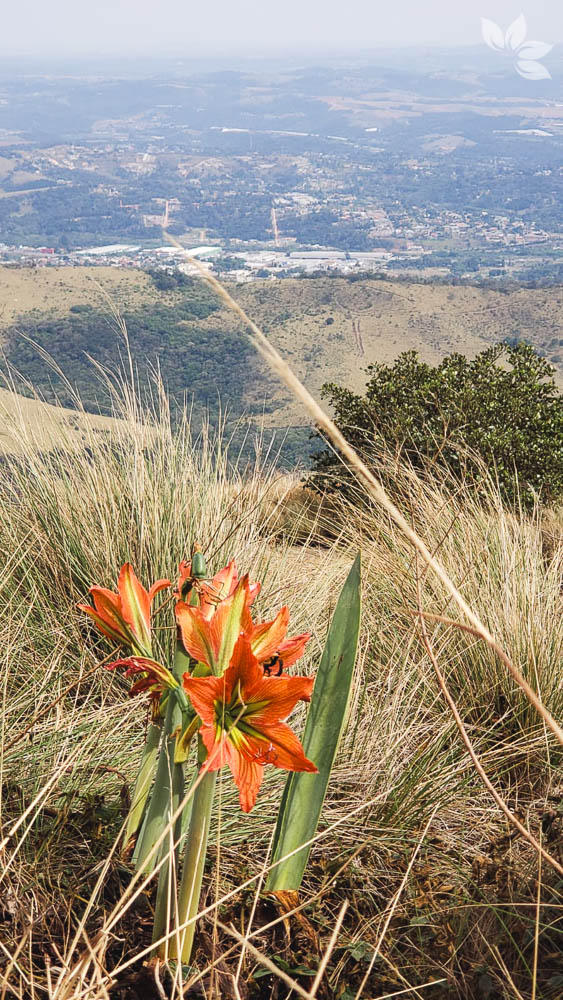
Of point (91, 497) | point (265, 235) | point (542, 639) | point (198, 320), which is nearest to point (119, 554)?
point (91, 497)

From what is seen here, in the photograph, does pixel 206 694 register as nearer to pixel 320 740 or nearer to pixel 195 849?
pixel 195 849

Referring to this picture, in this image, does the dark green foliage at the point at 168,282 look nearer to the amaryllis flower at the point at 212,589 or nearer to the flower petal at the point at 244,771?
the amaryllis flower at the point at 212,589

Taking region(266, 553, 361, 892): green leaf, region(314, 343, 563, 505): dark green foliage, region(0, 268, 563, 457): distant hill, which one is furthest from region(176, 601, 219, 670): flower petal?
region(0, 268, 563, 457): distant hill

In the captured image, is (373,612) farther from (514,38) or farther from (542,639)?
(514,38)

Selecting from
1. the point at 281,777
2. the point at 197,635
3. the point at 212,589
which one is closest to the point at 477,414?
the point at 281,777

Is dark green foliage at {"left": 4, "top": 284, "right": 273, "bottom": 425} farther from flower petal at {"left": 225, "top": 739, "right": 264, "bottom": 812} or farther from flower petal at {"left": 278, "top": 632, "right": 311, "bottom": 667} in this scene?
flower petal at {"left": 225, "top": 739, "right": 264, "bottom": 812}

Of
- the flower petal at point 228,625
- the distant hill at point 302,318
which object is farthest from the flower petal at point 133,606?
the distant hill at point 302,318
